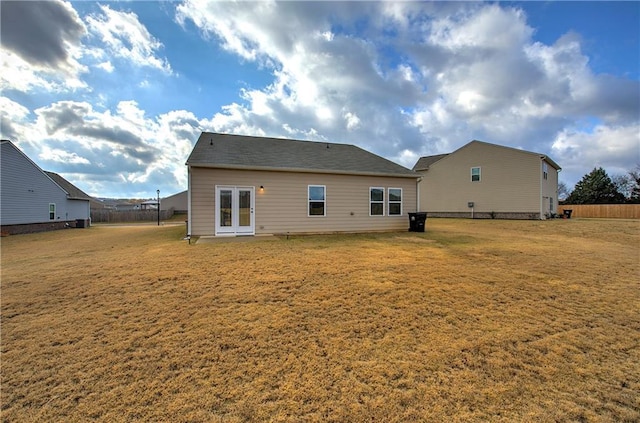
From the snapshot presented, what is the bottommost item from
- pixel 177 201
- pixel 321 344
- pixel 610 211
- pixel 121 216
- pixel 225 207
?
pixel 321 344

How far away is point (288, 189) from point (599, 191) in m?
43.8

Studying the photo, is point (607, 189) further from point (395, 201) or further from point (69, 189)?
point (69, 189)

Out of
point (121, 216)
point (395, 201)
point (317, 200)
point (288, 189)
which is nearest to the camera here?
point (288, 189)

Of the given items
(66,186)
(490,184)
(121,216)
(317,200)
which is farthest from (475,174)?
(121,216)

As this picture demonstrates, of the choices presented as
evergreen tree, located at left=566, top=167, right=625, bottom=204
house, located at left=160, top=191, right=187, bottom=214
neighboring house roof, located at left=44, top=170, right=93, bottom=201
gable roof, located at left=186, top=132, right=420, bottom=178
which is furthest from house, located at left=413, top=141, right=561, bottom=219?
house, located at left=160, top=191, right=187, bottom=214

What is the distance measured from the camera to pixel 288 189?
38.8 ft

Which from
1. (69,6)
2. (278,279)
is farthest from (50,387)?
(69,6)

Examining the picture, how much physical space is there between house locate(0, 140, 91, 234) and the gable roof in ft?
A: 47.3

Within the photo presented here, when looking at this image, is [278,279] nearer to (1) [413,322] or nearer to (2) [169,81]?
(1) [413,322]

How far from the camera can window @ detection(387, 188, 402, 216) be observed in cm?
1352

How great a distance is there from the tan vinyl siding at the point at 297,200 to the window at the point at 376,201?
20cm

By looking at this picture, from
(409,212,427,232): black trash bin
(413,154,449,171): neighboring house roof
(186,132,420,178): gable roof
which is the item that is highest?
(413,154,449,171): neighboring house roof

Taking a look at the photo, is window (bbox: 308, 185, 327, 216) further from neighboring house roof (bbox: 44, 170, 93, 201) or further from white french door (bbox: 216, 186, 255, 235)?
neighboring house roof (bbox: 44, 170, 93, 201)

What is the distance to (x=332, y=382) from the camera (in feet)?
7.65
